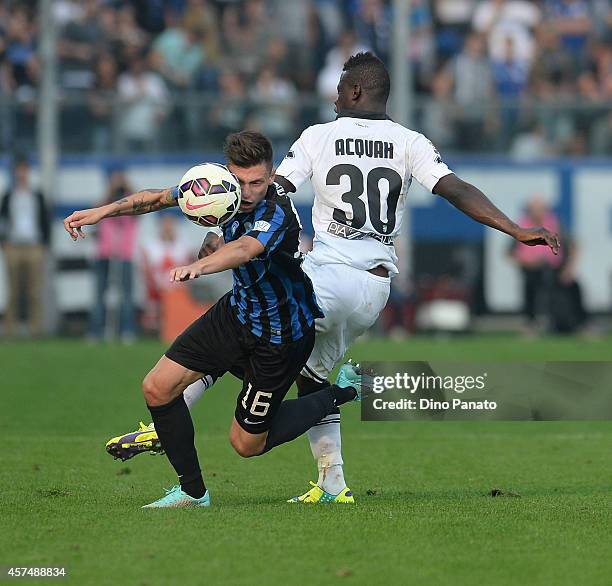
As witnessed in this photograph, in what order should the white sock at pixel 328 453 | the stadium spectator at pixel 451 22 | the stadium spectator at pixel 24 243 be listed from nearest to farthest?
the white sock at pixel 328 453, the stadium spectator at pixel 24 243, the stadium spectator at pixel 451 22

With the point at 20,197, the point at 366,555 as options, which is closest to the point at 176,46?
the point at 20,197

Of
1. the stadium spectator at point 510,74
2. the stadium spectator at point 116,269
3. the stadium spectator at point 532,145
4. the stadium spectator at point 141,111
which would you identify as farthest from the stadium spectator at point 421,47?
the stadium spectator at point 116,269

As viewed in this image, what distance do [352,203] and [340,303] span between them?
0.54 metres

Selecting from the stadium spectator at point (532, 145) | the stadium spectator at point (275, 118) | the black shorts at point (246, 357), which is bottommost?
the black shorts at point (246, 357)

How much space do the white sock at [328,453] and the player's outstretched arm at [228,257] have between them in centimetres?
149

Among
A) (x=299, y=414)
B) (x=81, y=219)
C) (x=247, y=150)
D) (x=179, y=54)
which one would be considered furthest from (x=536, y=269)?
(x=81, y=219)

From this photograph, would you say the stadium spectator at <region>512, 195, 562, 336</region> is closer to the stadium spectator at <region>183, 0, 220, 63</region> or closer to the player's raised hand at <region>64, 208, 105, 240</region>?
the stadium spectator at <region>183, 0, 220, 63</region>

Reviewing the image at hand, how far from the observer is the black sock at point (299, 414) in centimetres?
750

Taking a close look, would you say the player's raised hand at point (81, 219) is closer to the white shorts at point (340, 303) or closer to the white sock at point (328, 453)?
the white shorts at point (340, 303)

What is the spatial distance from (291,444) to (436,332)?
1035cm

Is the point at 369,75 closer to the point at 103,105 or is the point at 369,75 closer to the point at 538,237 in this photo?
the point at 538,237

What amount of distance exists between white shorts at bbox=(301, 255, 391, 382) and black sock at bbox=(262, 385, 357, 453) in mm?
212

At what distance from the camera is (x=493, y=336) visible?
2089 cm

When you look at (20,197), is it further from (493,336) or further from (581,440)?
(581,440)
